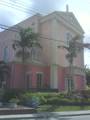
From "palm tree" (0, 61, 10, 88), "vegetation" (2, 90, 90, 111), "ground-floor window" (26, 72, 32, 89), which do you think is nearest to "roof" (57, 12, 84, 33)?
"ground-floor window" (26, 72, 32, 89)

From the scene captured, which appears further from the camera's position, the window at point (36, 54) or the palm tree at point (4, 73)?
the window at point (36, 54)

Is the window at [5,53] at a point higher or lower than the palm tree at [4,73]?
higher

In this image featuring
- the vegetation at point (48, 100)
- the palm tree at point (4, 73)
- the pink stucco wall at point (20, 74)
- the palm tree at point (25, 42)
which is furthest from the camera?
the pink stucco wall at point (20, 74)

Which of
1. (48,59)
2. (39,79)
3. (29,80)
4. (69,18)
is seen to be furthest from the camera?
(69,18)

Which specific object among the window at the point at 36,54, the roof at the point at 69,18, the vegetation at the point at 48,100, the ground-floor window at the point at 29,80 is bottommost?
the vegetation at the point at 48,100

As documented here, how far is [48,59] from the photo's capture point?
42.9m

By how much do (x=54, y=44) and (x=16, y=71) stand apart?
22.0ft

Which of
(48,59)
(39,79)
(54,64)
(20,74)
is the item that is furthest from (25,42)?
(39,79)

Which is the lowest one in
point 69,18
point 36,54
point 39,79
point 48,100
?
point 48,100

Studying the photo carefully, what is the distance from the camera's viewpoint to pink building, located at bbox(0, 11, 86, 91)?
40688mm

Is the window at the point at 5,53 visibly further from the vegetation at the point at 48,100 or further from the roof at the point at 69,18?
the vegetation at the point at 48,100

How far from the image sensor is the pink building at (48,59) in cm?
4069

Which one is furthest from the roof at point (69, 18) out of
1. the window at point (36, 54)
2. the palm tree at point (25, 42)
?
the palm tree at point (25, 42)

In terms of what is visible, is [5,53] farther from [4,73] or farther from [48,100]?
[48,100]
